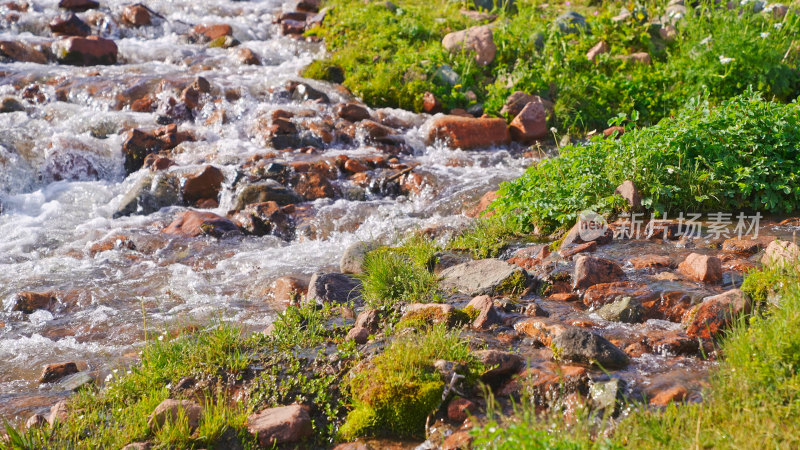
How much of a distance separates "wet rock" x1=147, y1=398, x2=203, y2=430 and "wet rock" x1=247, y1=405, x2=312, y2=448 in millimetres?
307

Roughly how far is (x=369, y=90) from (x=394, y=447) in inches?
352

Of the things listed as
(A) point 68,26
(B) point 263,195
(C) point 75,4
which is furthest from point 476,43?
(C) point 75,4

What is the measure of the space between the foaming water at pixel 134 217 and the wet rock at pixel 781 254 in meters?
3.24

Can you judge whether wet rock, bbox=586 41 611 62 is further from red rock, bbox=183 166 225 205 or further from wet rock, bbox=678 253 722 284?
wet rock, bbox=678 253 722 284

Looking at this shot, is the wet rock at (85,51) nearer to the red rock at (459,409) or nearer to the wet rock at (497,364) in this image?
the wet rock at (497,364)

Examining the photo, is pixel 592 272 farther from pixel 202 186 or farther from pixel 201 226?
pixel 202 186

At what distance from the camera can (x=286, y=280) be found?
20.7 feet

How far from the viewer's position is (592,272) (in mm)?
5121

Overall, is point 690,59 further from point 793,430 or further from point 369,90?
point 793,430

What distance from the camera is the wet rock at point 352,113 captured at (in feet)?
36.4

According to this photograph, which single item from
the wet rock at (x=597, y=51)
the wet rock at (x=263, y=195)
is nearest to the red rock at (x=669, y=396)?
the wet rock at (x=263, y=195)

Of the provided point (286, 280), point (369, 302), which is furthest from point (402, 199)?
point (369, 302)

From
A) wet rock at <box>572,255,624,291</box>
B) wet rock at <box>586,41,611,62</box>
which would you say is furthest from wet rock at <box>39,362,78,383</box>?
wet rock at <box>586,41,611,62</box>

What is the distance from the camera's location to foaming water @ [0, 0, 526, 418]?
19.4 ft
